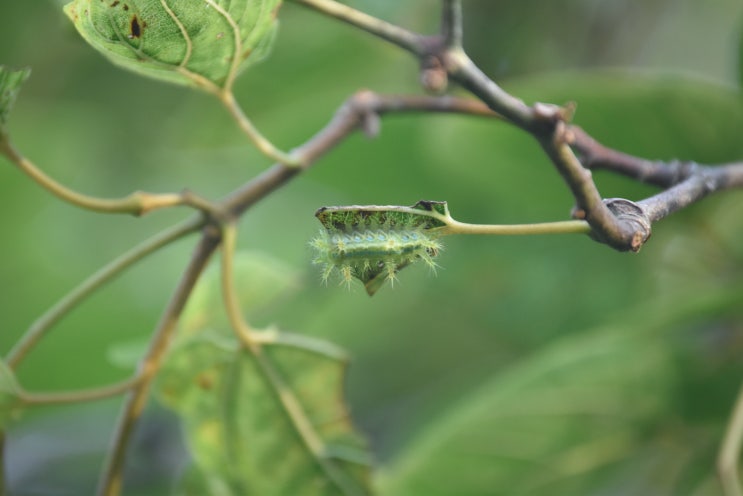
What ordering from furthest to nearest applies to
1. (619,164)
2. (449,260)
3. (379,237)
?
(449,260) → (619,164) → (379,237)

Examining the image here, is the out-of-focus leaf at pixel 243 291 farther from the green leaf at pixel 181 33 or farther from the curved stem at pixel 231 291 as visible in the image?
the green leaf at pixel 181 33

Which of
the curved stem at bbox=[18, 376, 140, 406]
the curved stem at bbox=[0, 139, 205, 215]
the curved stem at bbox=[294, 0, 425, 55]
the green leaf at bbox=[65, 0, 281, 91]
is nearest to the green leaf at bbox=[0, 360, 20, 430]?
the curved stem at bbox=[18, 376, 140, 406]

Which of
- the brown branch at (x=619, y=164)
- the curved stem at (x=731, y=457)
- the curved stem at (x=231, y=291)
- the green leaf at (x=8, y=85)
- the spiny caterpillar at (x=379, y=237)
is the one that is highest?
the brown branch at (x=619, y=164)

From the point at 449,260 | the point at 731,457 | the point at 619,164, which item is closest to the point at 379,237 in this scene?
the point at 619,164

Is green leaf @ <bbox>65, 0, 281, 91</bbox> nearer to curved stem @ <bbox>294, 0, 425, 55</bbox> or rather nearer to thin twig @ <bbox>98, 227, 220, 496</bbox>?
curved stem @ <bbox>294, 0, 425, 55</bbox>

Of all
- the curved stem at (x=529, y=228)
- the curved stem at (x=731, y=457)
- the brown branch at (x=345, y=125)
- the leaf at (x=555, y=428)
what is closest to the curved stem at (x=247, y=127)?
the brown branch at (x=345, y=125)

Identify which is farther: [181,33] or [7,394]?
[7,394]

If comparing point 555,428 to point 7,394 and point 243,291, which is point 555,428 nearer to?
point 243,291
